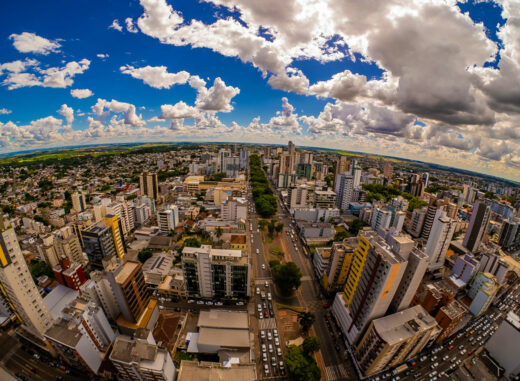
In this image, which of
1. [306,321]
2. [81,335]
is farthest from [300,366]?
[81,335]

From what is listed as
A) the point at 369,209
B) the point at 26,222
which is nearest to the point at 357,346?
the point at 369,209

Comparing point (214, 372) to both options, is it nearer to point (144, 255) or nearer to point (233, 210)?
point (144, 255)

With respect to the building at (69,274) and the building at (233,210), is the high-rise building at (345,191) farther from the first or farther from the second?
the building at (69,274)

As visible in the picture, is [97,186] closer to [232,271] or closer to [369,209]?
[232,271]

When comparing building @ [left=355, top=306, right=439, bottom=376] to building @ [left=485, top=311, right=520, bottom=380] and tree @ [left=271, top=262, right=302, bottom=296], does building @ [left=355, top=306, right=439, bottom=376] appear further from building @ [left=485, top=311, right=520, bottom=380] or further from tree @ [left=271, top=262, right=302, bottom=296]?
tree @ [left=271, top=262, right=302, bottom=296]

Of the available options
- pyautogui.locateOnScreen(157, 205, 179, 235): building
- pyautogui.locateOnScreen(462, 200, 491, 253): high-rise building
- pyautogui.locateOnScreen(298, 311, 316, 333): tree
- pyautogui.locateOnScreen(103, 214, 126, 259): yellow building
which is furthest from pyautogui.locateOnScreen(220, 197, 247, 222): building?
pyautogui.locateOnScreen(462, 200, 491, 253): high-rise building

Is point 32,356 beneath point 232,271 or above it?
beneath
